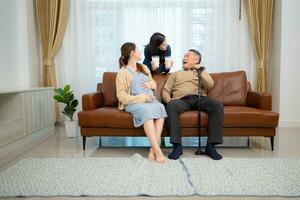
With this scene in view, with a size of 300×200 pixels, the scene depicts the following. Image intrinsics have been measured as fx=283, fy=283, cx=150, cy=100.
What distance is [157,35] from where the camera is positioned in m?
3.35

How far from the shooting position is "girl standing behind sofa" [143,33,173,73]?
10.9ft

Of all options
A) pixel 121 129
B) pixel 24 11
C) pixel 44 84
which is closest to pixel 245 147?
pixel 121 129

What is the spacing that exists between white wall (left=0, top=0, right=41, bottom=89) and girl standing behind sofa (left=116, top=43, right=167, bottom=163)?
1.70 m

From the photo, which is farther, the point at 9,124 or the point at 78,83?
the point at 78,83

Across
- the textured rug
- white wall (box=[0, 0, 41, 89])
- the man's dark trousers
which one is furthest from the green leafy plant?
the man's dark trousers

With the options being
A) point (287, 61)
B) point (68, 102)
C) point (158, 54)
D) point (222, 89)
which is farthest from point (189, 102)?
point (287, 61)

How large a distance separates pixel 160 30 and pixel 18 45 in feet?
6.83

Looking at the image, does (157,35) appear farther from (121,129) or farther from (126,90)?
(121,129)

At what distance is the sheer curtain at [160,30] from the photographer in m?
4.39

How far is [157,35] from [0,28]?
1.97 m

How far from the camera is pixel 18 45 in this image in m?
3.95

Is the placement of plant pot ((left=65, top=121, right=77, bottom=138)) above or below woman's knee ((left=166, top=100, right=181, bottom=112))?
below

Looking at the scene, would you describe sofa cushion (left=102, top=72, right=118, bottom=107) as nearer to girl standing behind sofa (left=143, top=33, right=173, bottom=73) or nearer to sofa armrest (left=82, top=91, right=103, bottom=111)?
sofa armrest (left=82, top=91, right=103, bottom=111)

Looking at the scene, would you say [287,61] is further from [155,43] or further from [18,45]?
[18,45]
